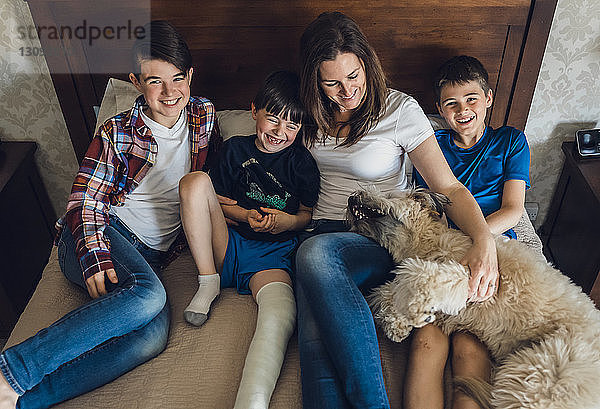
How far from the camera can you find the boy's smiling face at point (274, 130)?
1.57 meters

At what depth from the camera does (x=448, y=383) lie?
129 centimetres

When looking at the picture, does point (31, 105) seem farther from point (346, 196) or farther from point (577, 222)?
point (577, 222)

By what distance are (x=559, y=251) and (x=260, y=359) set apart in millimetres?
1490

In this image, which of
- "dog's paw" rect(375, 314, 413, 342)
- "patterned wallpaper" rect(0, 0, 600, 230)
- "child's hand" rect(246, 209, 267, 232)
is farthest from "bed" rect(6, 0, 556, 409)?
"dog's paw" rect(375, 314, 413, 342)

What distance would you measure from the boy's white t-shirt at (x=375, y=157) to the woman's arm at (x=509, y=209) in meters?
0.31

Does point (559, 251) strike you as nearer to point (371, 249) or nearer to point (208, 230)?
point (371, 249)

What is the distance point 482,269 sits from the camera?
50.3 inches

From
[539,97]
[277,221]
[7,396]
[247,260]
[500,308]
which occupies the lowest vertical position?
[7,396]

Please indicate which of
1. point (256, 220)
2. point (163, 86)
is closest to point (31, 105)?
point (163, 86)

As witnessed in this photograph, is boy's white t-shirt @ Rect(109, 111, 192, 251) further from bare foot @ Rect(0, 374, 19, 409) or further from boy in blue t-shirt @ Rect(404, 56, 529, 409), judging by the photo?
boy in blue t-shirt @ Rect(404, 56, 529, 409)

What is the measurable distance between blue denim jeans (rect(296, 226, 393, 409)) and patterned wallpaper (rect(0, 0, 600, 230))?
1062 mm

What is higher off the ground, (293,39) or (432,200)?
(293,39)

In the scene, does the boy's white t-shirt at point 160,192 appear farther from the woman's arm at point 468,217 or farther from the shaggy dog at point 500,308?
the woman's arm at point 468,217

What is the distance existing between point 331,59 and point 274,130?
0.27 m
